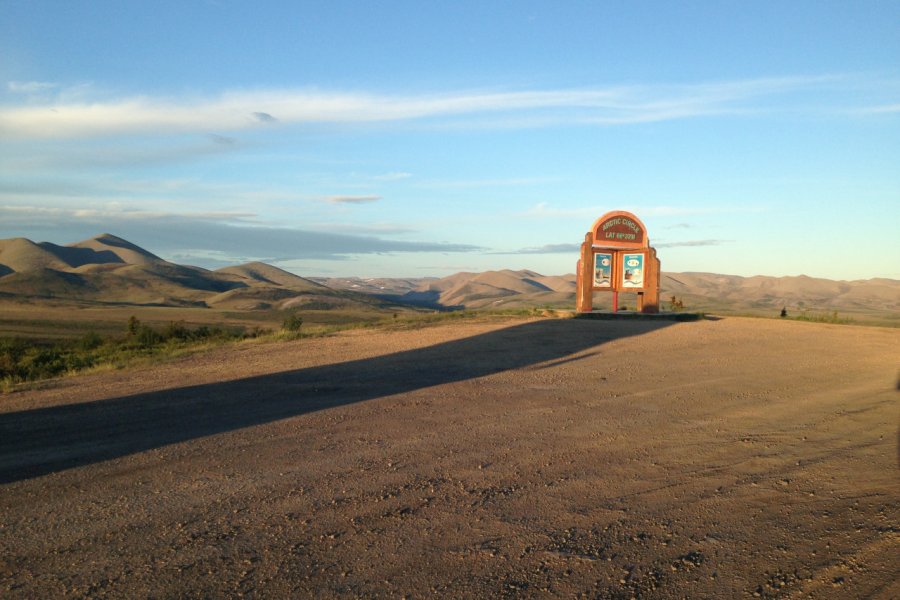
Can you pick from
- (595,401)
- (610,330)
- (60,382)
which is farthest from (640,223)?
(60,382)

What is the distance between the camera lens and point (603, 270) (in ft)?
90.0

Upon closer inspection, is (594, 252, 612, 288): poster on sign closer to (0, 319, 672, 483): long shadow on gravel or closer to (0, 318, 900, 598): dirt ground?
(0, 319, 672, 483): long shadow on gravel

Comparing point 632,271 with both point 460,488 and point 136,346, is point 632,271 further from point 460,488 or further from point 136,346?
point 460,488

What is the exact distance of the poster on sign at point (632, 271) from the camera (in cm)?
2727

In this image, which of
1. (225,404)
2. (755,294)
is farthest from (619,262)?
(755,294)

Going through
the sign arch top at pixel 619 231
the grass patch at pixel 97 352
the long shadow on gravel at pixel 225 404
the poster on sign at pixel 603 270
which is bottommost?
the grass patch at pixel 97 352

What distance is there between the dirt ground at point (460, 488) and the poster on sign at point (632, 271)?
14.0m

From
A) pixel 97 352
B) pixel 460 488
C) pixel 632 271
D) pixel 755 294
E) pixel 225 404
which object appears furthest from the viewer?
pixel 755 294

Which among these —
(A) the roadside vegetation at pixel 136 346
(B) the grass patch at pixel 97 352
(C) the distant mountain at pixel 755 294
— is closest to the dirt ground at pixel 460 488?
(A) the roadside vegetation at pixel 136 346

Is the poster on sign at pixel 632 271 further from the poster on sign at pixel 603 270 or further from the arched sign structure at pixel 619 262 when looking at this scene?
the poster on sign at pixel 603 270

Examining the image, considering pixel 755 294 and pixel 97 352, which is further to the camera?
pixel 755 294

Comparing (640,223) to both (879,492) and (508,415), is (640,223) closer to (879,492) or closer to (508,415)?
(508,415)

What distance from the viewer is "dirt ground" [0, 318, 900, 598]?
470cm

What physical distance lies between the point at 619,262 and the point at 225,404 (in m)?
19.6
